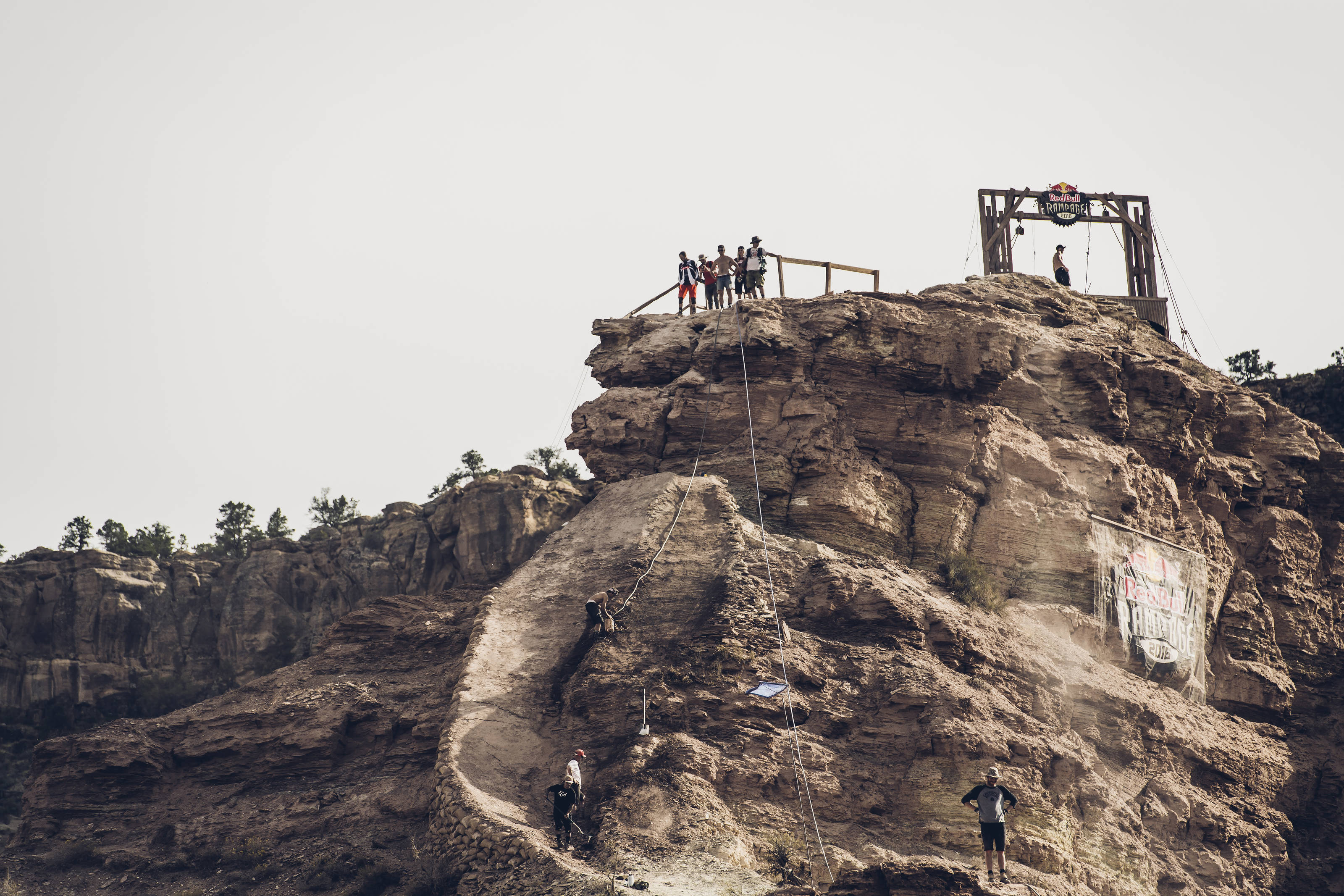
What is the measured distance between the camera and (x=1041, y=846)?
21000 millimetres

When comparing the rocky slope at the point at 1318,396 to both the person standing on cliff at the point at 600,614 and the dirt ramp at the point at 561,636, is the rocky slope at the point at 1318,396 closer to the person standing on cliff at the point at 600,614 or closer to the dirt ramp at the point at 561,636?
the dirt ramp at the point at 561,636

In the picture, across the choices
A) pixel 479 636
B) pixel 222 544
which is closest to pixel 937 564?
pixel 479 636

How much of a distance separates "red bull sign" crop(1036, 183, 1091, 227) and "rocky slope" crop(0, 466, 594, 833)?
1690 centimetres

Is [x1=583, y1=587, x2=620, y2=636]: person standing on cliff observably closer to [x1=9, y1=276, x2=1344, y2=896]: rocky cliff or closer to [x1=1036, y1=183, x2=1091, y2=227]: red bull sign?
[x1=9, y1=276, x2=1344, y2=896]: rocky cliff

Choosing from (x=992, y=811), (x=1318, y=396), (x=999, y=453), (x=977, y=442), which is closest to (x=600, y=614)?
(x=992, y=811)

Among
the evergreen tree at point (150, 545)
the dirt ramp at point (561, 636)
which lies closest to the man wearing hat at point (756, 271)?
the dirt ramp at point (561, 636)

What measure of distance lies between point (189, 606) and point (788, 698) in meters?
33.4

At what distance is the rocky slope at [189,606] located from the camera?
148 ft

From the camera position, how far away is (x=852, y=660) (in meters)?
22.7

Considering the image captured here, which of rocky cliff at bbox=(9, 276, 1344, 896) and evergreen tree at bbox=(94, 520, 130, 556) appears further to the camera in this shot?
evergreen tree at bbox=(94, 520, 130, 556)

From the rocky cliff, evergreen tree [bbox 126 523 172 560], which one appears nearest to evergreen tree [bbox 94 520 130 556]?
evergreen tree [bbox 126 523 172 560]

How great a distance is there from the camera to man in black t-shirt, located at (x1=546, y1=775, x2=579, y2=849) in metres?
19.8

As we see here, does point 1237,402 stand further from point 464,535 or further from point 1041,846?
point 464,535

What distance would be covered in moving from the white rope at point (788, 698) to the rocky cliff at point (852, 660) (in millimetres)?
76
